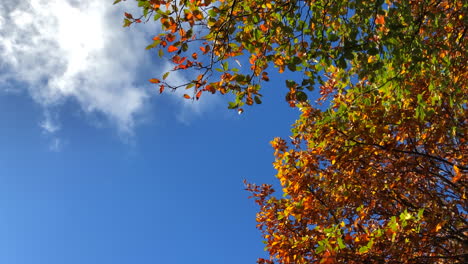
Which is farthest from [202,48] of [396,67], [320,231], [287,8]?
[320,231]

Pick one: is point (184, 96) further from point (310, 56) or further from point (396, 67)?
point (396, 67)

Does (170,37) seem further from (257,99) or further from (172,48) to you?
(257,99)

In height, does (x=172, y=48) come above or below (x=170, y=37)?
below

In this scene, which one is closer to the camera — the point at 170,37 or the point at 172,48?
the point at 172,48

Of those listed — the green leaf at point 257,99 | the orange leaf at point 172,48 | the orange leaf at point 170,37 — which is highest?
the orange leaf at point 170,37

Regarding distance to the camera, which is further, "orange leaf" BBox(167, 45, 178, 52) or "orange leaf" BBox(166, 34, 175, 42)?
"orange leaf" BBox(166, 34, 175, 42)

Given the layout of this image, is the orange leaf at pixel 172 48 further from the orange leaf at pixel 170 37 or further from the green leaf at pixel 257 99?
the green leaf at pixel 257 99

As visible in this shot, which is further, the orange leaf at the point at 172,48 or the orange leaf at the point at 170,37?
the orange leaf at the point at 170,37

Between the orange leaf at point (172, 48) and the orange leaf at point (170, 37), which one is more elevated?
the orange leaf at point (170, 37)

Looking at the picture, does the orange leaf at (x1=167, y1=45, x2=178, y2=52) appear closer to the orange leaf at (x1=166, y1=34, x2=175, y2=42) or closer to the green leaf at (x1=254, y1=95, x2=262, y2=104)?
the orange leaf at (x1=166, y1=34, x2=175, y2=42)

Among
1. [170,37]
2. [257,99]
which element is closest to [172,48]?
[170,37]

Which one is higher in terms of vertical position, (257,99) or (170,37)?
(170,37)

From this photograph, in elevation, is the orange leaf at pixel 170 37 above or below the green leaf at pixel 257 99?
above

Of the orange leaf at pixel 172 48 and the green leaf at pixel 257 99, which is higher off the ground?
the orange leaf at pixel 172 48
